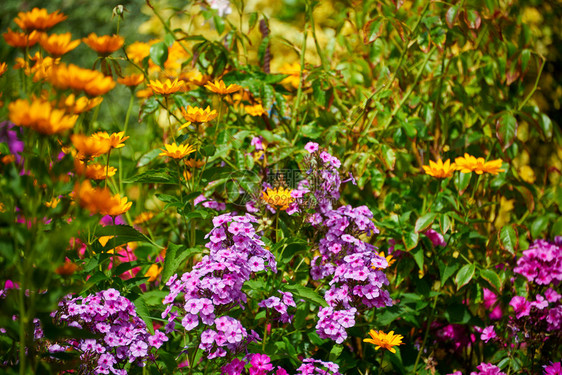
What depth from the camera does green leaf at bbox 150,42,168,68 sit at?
199 centimetres

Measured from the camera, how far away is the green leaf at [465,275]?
1771mm

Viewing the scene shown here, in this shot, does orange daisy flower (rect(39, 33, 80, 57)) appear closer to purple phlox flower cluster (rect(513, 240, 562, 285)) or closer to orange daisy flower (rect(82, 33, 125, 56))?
orange daisy flower (rect(82, 33, 125, 56))

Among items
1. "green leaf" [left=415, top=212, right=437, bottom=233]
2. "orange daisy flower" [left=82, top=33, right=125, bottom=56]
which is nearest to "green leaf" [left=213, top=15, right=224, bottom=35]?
"orange daisy flower" [left=82, top=33, right=125, bottom=56]

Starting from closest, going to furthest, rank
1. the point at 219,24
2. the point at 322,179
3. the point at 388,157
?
the point at 322,179 < the point at 388,157 < the point at 219,24

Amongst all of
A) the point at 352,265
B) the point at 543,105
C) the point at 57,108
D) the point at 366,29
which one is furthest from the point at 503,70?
the point at 57,108

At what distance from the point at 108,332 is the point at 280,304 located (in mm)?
421

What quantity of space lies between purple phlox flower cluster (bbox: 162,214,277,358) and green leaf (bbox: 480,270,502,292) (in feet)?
2.56

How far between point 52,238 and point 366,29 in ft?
4.55

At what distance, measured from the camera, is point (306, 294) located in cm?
143

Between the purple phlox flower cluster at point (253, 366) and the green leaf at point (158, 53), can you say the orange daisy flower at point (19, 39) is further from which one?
the purple phlox flower cluster at point (253, 366)

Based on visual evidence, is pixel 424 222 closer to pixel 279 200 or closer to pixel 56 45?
pixel 279 200

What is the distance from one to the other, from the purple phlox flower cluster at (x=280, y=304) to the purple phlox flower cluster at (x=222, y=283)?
7 cm

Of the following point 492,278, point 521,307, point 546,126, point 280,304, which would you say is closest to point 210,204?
point 280,304

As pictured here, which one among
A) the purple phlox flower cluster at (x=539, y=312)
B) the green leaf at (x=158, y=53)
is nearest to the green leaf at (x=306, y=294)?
the purple phlox flower cluster at (x=539, y=312)
